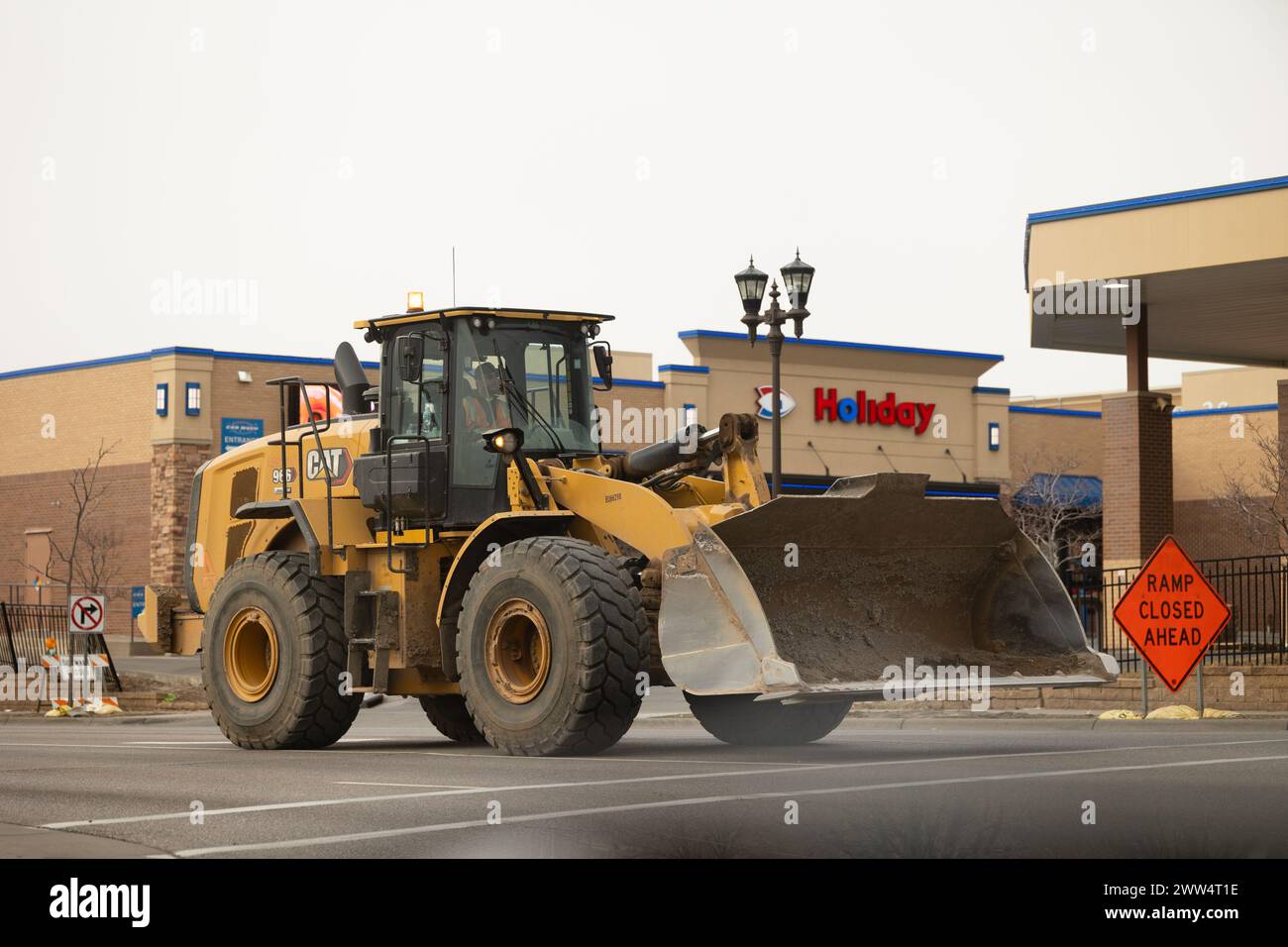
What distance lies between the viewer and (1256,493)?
55188 millimetres

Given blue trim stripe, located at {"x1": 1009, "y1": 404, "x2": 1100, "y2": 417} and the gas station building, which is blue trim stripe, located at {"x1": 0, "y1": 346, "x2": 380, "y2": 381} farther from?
blue trim stripe, located at {"x1": 1009, "y1": 404, "x2": 1100, "y2": 417}

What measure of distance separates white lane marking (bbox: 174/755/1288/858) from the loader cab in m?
4.98

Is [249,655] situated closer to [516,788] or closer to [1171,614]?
[516,788]

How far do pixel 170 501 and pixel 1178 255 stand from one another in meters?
30.8

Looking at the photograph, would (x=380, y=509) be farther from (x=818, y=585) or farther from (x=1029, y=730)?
(x=1029, y=730)

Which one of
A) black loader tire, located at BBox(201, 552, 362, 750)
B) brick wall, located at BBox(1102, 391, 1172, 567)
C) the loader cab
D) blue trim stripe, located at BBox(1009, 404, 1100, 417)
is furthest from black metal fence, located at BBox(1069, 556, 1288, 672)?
blue trim stripe, located at BBox(1009, 404, 1100, 417)

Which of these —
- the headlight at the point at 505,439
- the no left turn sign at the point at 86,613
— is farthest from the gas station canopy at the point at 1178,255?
the no left turn sign at the point at 86,613

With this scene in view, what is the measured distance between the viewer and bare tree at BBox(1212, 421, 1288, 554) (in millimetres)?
43162

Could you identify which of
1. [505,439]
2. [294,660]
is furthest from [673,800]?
[294,660]

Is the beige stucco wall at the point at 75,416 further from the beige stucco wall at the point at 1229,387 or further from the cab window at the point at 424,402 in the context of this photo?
the beige stucco wall at the point at 1229,387

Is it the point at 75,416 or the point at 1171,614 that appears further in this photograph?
the point at 75,416

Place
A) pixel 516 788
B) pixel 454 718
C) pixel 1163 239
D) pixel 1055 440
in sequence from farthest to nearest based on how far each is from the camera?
pixel 1055 440, pixel 1163 239, pixel 454 718, pixel 516 788
